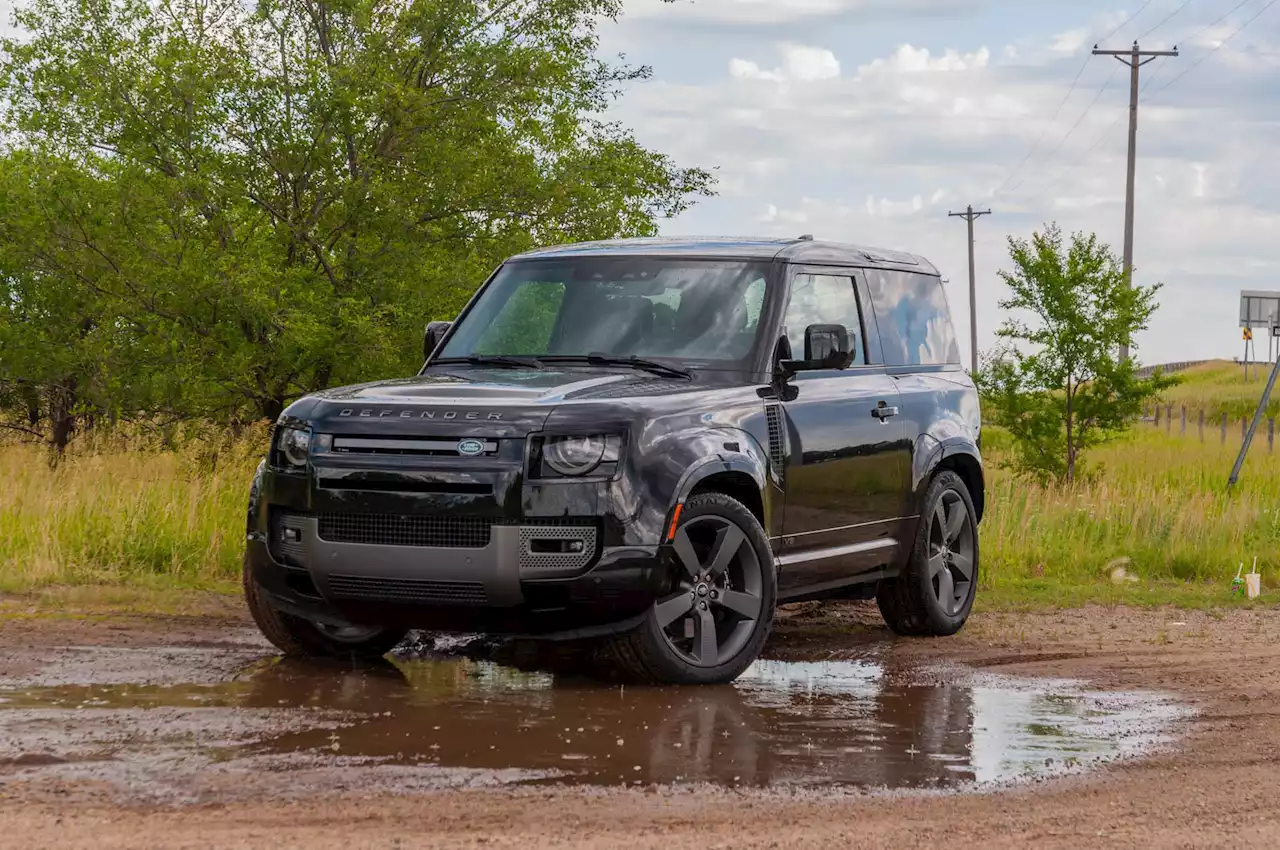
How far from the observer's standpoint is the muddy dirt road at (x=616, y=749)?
541 centimetres

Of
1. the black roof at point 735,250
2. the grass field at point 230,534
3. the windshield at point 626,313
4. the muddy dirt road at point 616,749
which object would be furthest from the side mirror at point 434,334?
the grass field at point 230,534

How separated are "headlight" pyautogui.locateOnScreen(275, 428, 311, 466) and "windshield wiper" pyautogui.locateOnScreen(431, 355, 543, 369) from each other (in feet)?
4.33

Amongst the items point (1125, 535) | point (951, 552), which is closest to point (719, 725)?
point (951, 552)

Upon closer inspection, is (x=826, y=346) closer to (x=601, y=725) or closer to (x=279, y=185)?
(x=601, y=725)

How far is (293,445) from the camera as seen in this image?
26.2 ft

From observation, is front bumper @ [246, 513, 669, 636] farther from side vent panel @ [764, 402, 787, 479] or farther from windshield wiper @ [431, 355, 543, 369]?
windshield wiper @ [431, 355, 543, 369]

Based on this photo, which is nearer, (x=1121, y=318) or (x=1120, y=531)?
(x=1120, y=531)

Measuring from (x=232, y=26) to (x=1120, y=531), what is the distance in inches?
394

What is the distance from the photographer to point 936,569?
10289mm

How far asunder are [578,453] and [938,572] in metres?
3.47

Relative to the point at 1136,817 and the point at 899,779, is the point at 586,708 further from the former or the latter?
the point at 1136,817

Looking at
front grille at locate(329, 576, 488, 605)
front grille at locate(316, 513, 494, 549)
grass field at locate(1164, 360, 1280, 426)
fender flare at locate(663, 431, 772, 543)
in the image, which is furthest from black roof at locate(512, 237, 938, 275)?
grass field at locate(1164, 360, 1280, 426)

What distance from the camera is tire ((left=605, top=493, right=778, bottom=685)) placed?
783 centimetres

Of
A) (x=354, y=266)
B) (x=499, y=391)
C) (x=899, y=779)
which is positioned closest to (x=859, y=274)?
(x=499, y=391)
